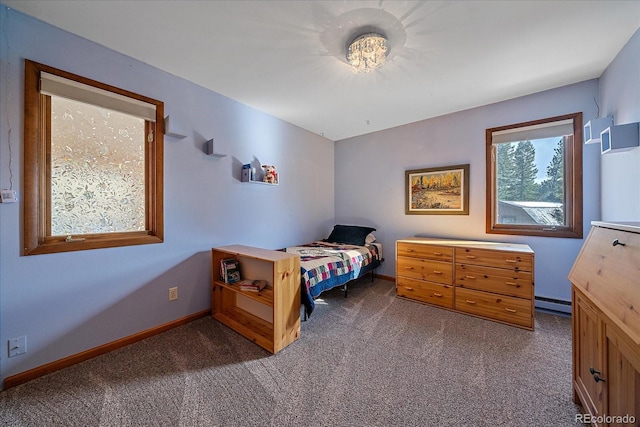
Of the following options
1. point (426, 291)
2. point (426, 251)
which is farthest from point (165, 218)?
point (426, 291)

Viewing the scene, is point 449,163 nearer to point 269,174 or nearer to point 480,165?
point 480,165

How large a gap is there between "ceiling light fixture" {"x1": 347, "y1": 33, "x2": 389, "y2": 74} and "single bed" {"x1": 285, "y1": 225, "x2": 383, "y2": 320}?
1.93 metres

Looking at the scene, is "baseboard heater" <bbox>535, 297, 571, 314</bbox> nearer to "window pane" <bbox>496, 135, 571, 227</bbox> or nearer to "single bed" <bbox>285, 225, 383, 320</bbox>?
"window pane" <bbox>496, 135, 571, 227</bbox>

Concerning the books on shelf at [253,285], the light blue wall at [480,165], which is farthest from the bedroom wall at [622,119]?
the books on shelf at [253,285]

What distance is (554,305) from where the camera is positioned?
263 cm

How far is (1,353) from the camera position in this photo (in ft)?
5.08

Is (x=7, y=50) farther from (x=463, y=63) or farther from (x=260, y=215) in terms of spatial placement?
(x=463, y=63)

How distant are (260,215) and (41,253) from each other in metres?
1.95

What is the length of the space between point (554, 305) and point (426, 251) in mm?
1421

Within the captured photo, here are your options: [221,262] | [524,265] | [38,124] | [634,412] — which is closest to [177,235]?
[221,262]

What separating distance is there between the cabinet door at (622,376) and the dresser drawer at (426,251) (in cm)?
174

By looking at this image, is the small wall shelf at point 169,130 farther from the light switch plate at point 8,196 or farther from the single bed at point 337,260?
the single bed at point 337,260

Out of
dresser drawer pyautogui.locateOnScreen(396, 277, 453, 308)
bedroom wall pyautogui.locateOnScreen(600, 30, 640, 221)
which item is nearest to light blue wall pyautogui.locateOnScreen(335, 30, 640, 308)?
bedroom wall pyautogui.locateOnScreen(600, 30, 640, 221)

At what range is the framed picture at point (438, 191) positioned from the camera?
3.19 m
